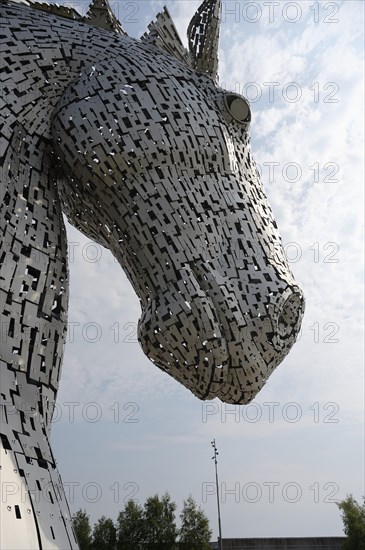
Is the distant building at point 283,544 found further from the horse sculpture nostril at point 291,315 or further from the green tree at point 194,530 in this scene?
the horse sculpture nostril at point 291,315

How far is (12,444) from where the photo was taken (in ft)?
5.44

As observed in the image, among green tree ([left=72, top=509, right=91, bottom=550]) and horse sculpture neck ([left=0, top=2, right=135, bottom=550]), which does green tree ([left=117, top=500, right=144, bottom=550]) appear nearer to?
green tree ([left=72, top=509, right=91, bottom=550])

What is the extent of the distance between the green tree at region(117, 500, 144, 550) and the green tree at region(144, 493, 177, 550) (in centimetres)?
27

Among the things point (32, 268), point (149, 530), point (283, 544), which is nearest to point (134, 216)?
point (32, 268)

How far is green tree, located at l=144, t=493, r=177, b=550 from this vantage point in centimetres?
2489

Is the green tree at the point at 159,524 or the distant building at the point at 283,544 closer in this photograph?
the green tree at the point at 159,524

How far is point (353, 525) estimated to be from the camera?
26375 mm

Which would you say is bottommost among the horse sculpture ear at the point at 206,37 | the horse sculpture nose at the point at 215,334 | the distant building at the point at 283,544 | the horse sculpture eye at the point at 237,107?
the distant building at the point at 283,544

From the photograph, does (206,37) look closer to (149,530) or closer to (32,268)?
(32,268)

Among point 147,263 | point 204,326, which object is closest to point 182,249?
point 147,263

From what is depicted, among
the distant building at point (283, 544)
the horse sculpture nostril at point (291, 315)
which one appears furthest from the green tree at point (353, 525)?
the horse sculpture nostril at point (291, 315)

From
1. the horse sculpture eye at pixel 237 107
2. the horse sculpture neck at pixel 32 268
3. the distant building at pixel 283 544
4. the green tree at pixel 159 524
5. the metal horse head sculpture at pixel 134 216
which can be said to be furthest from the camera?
the distant building at pixel 283 544

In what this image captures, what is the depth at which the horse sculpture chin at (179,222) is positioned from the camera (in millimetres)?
2033

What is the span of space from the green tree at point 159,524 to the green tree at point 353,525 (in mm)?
7791
